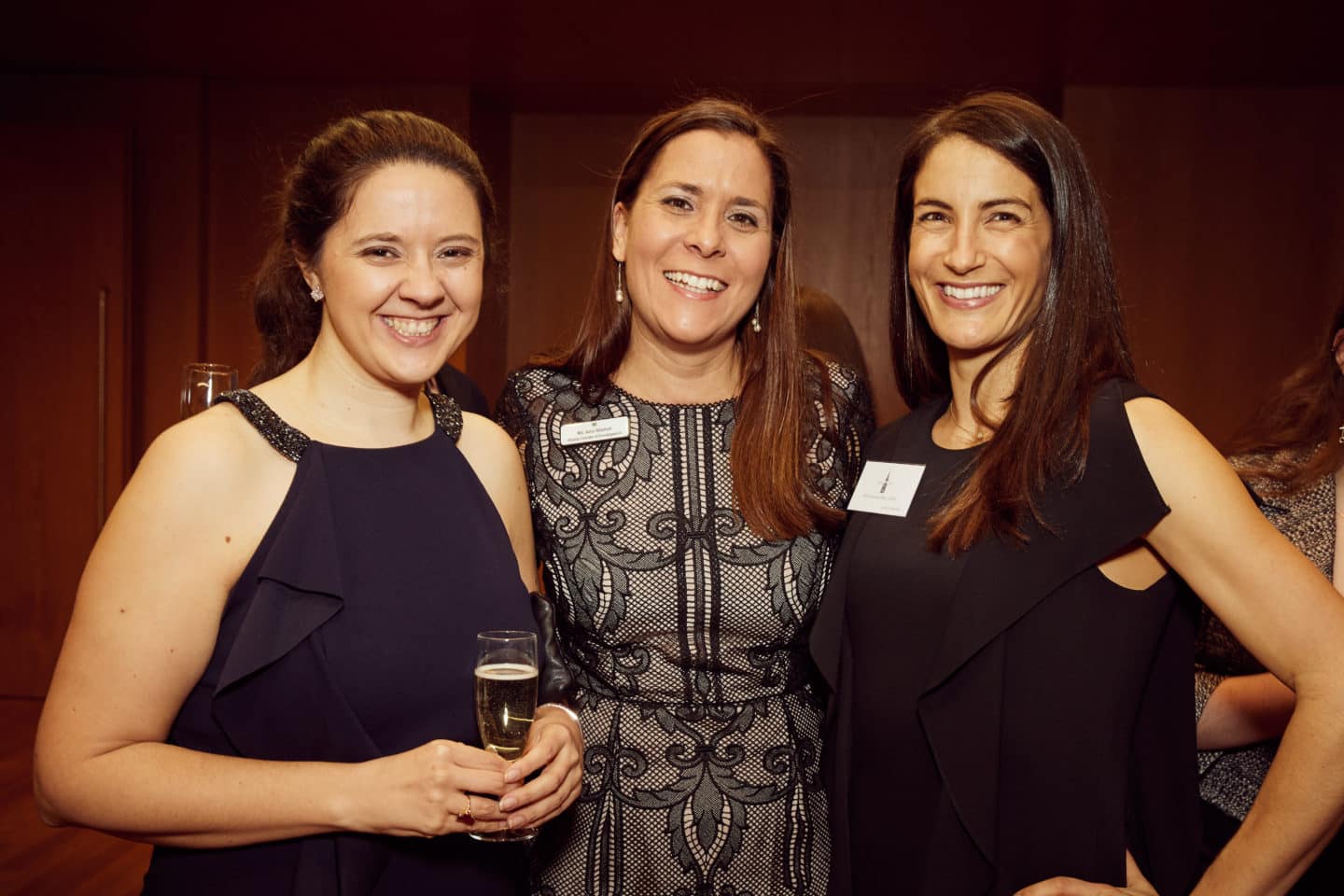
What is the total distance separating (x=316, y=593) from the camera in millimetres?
1650

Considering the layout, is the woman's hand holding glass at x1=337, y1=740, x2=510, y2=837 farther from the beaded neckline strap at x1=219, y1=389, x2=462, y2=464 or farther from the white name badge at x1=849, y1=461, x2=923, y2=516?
the white name badge at x1=849, y1=461, x2=923, y2=516

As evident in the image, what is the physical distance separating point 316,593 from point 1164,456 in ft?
4.36

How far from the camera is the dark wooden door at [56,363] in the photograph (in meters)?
6.29

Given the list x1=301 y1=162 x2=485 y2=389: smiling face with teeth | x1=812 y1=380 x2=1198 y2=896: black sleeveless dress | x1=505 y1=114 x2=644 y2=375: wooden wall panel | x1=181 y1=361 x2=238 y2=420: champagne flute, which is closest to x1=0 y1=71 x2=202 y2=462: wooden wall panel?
x1=505 y1=114 x2=644 y2=375: wooden wall panel

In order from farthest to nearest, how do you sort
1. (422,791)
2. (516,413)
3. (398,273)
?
(516,413) < (398,273) < (422,791)

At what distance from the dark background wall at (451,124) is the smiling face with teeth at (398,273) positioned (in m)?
3.87

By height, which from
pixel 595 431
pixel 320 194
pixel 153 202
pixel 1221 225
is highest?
pixel 153 202

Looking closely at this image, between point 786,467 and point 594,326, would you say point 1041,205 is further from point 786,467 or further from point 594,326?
point 594,326

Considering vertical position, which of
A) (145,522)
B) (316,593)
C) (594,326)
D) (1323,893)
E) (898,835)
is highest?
(594,326)

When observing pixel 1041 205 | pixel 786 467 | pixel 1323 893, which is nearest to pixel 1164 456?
pixel 1041 205

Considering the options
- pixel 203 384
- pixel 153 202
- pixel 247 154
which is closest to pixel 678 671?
pixel 203 384

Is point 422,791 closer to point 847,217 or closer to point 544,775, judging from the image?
point 544,775

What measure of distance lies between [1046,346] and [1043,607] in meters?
0.46

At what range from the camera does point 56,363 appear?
6375 mm
